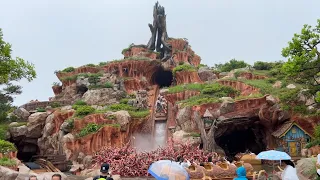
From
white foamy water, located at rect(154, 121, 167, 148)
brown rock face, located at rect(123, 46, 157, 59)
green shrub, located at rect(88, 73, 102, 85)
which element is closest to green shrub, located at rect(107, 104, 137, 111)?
white foamy water, located at rect(154, 121, 167, 148)

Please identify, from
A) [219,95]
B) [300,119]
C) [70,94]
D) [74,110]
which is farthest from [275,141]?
[70,94]

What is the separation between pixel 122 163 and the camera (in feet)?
52.6

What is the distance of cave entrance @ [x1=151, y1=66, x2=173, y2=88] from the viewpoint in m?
43.3

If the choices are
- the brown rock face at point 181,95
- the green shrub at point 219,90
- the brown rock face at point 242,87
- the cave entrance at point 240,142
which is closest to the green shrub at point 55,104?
the brown rock face at point 181,95

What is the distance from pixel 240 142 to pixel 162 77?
20.4 meters

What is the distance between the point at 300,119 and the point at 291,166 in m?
16.1

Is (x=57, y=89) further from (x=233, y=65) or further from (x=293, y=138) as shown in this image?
(x=293, y=138)

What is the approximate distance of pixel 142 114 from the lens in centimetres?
2569

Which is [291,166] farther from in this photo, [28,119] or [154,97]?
[154,97]

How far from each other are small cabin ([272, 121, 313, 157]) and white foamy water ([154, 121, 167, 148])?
889cm

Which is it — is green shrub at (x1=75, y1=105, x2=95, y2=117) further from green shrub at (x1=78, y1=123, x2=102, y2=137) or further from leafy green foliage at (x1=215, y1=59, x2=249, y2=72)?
leafy green foliage at (x1=215, y1=59, x2=249, y2=72)

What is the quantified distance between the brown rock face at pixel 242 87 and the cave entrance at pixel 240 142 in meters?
3.10

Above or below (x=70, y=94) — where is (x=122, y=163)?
below

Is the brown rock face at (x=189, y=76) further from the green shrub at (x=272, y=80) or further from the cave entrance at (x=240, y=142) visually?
the cave entrance at (x=240, y=142)
